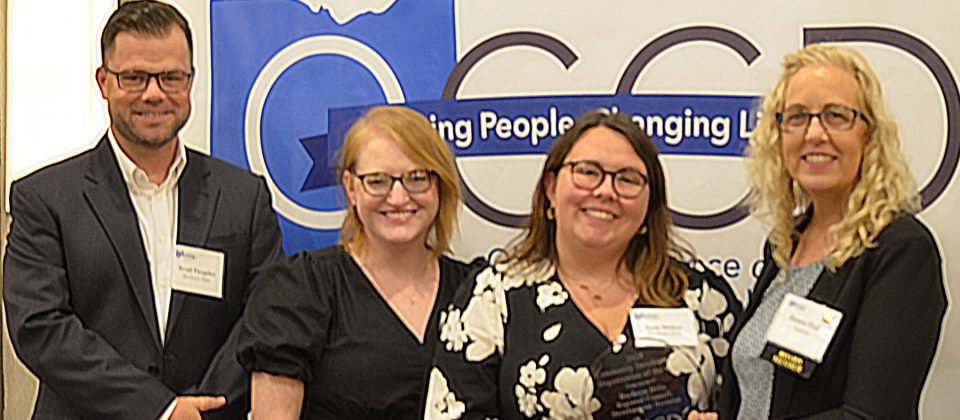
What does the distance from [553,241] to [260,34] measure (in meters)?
1.26

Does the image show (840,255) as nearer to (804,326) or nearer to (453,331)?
(804,326)

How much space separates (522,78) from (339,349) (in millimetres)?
1031

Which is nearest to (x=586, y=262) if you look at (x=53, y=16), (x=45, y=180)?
(x=45, y=180)

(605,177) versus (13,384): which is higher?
(605,177)

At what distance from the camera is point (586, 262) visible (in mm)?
2539

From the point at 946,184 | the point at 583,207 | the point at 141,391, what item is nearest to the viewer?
the point at 583,207

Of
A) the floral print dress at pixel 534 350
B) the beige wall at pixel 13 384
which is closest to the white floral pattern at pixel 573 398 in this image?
the floral print dress at pixel 534 350

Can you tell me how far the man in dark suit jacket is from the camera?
8.80 feet

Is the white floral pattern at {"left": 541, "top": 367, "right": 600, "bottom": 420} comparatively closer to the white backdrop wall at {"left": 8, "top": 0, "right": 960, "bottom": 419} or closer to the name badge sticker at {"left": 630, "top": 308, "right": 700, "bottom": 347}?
the name badge sticker at {"left": 630, "top": 308, "right": 700, "bottom": 347}

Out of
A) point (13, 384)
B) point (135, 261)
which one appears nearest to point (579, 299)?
point (135, 261)

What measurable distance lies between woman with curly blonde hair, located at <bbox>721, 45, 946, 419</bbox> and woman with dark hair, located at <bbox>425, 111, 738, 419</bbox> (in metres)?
0.14

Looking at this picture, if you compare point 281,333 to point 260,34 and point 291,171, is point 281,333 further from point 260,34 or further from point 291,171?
point 260,34

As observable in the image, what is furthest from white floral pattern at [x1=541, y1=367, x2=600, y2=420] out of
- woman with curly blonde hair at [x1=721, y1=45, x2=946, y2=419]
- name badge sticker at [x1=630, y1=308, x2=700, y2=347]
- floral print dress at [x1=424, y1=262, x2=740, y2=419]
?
woman with curly blonde hair at [x1=721, y1=45, x2=946, y2=419]

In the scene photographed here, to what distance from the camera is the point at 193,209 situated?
9.39 ft
